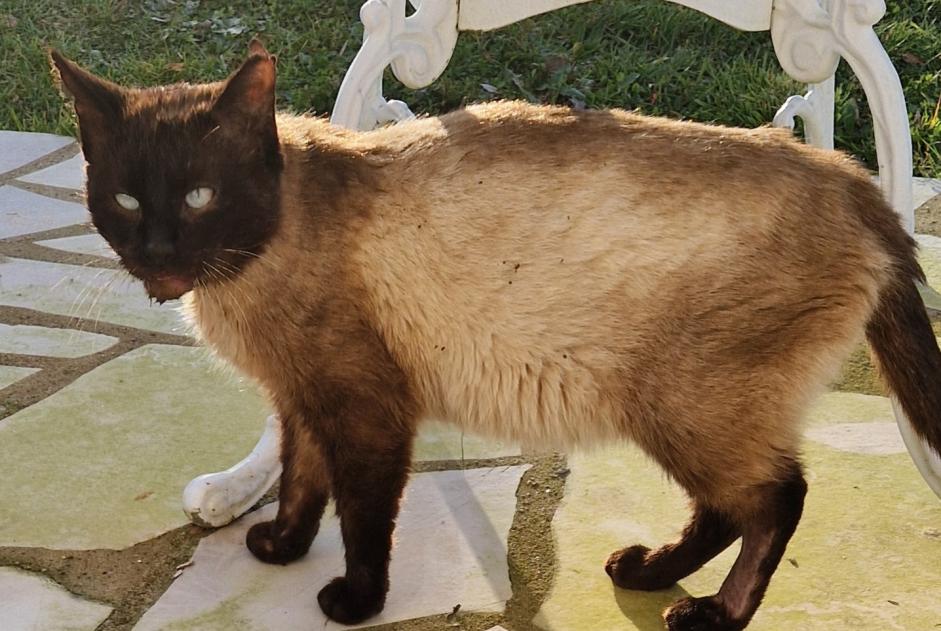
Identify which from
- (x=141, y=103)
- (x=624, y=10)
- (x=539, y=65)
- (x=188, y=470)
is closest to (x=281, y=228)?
(x=141, y=103)

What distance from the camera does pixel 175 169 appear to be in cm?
200

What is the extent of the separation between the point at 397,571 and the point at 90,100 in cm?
99

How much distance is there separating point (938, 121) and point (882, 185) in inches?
81.9

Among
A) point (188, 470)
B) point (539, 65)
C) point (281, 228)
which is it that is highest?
point (281, 228)

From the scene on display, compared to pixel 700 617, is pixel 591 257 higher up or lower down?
higher up

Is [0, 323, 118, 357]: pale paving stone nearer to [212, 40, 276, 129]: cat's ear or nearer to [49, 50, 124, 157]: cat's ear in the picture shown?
[49, 50, 124, 157]: cat's ear

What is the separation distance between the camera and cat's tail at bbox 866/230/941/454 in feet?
6.86

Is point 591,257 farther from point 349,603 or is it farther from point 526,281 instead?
point 349,603

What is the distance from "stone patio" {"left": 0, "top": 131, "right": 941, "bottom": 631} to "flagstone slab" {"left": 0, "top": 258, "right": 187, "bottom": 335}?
0.14 metres

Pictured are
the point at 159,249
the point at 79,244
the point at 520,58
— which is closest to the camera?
the point at 159,249

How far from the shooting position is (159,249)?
1.99 metres

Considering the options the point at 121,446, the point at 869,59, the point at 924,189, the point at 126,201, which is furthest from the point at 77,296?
the point at 924,189

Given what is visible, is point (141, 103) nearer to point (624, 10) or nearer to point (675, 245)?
point (675, 245)

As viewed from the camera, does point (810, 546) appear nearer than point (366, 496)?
No
